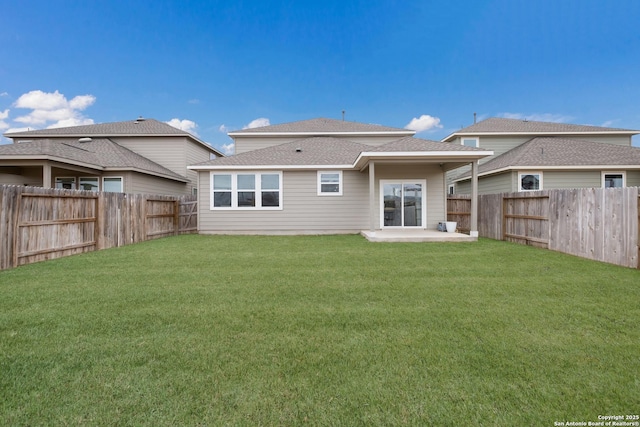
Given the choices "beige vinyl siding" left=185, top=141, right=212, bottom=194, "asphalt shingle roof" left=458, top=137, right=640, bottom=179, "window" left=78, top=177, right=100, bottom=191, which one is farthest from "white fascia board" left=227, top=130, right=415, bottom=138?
"window" left=78, top=177, right=100, bottom=191

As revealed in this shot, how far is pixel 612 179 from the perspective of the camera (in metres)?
14.0

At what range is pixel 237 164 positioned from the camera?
1251 cm

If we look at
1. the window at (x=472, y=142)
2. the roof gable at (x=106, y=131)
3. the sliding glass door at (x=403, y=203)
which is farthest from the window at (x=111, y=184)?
the window at (x=472, y=142)

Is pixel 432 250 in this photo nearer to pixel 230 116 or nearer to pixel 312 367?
pixel 312 367

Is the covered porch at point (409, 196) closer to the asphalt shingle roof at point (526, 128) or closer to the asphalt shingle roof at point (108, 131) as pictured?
the asphalt shingle roof at point (526, 128)

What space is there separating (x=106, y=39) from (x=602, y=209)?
23695 millimetres

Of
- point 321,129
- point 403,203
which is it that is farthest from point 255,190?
point 321,129

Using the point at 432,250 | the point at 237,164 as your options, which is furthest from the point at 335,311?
the point at 237,164

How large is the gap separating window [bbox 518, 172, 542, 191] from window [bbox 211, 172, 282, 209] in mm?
11401

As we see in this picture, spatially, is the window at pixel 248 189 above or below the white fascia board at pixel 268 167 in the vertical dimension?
below

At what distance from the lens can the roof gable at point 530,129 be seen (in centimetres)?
1831

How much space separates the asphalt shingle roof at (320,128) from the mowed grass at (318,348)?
47.1ft

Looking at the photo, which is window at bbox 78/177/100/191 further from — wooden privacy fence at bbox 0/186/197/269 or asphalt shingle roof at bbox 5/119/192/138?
wooden privacy fence at bbox 0/186/197/269

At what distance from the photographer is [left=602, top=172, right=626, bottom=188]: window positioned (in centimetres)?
1388
